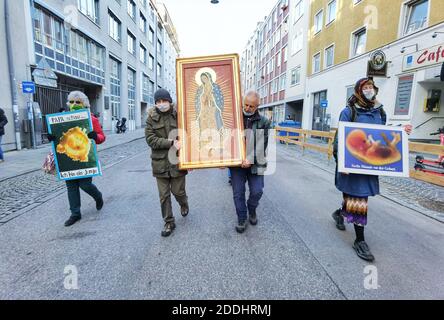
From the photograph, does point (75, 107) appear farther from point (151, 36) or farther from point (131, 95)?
point (151, 36)

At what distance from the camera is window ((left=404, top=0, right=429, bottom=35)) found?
986cm

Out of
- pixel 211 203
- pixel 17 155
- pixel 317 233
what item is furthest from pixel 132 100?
pixel 317 233

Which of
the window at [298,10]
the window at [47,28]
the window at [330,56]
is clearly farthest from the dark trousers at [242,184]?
the window at [298,10]

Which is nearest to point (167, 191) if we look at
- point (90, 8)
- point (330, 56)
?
point (330, 56)

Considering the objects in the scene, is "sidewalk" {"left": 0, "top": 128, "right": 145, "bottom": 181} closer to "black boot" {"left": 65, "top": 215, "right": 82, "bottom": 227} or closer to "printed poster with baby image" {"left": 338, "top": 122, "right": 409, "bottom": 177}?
"black boot" {"left": 65, "top": 215, "right": 82, "bottom": 227}

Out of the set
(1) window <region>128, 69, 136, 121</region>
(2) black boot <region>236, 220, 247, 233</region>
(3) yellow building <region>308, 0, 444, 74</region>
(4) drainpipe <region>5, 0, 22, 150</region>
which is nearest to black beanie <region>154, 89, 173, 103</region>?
(2) black boot <region>236, 220, 247, 233</region>

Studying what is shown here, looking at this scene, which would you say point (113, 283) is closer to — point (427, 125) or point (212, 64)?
point (212, 64)

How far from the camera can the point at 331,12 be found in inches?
666

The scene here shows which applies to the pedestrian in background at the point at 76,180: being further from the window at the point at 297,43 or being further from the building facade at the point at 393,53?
the window at the point at 297,43

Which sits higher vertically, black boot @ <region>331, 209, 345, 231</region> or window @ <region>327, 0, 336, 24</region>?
window @ <region>327, 0, 336, 24</region>

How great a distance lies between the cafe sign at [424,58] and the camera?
8.88 m

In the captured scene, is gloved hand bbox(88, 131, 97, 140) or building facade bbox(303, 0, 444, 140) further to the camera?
building facade bbox(303, 0, 444, 140)

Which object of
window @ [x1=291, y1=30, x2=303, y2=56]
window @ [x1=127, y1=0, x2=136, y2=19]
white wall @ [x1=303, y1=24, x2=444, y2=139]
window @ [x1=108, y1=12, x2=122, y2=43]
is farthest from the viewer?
window @ [x1=127, y1=0, x2=136, y2=19]

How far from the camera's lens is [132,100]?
26297 millimetres
